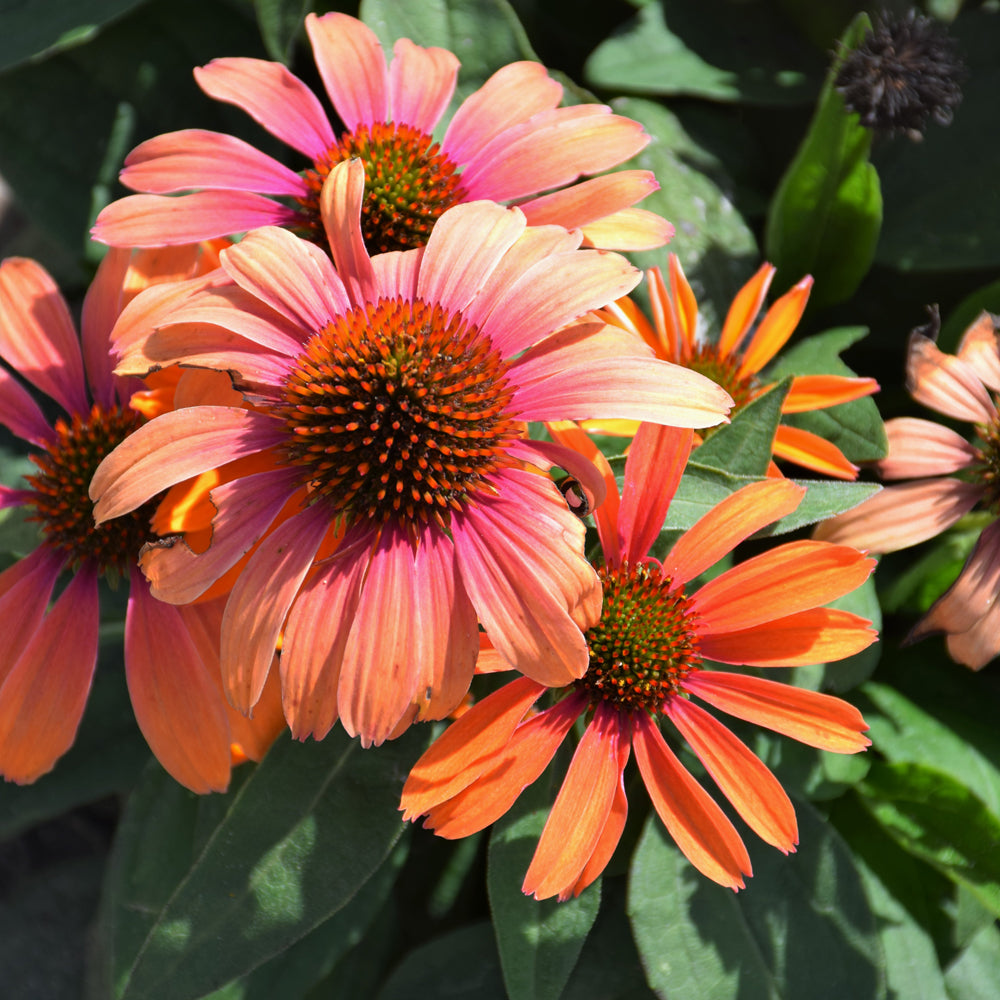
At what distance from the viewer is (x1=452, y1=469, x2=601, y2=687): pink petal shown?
720mm

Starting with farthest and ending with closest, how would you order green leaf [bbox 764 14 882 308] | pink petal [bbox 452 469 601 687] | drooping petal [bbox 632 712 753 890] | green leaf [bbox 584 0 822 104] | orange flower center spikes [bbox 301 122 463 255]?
green leaf [bbox 584 0 822 104] < green leaf [bbox 764 14 882 308] < orange flower center spikes [bbox 301 122 463 255] < drooping petal [bbox 632 712 753 890] < pink petal [bbox 452 469 601 687]

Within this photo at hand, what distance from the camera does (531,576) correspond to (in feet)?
2.42

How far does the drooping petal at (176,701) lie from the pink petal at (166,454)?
0.21 metres

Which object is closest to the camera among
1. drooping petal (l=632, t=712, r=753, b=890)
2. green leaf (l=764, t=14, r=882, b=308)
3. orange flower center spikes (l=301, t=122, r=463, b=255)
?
drooping petal (l=632, t=712, r=753, b=890)

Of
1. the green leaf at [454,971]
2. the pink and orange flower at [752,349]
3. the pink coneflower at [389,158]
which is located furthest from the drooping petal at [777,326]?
the green leaf at [454,971]

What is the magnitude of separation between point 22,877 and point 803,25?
2.04 m

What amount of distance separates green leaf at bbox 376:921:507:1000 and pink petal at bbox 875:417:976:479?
0.80 metres

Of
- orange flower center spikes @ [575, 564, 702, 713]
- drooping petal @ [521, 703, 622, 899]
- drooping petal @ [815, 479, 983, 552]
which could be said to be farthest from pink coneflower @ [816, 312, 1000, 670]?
drooping petal @ [521, 703, 622, 899]

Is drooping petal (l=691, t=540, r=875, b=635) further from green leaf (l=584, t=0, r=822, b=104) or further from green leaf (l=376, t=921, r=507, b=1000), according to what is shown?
A: green leaf (l=584, t=0, r=822, b=104)

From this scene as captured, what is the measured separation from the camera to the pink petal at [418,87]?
39.9 inches

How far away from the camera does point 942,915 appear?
3.93ft

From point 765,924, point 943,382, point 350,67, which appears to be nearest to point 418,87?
point 350,67

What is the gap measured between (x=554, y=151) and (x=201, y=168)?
34cm

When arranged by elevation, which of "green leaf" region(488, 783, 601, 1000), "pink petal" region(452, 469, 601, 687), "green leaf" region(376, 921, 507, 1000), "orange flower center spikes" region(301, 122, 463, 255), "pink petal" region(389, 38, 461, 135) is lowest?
"green leaf" region(376, 921, 507, 1000)
